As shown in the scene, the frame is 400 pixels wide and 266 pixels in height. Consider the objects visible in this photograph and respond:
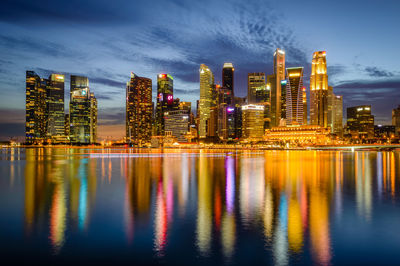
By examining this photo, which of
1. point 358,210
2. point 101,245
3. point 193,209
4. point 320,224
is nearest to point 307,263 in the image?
point 320,224

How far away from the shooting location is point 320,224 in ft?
55.4

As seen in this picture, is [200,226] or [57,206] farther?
[57,206]

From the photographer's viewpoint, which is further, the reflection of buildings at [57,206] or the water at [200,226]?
the reflection of buildings at [57,206]

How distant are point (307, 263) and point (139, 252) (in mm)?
6306

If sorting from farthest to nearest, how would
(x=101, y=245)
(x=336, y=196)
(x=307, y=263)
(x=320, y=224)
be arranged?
(x=336, y=196)
(x=320, y=224)
(x=101, y=245)
(x=307, y=263)

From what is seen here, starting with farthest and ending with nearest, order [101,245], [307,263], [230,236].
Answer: [230,236]
[101,245]
[307,263]

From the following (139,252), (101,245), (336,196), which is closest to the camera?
(139,252)

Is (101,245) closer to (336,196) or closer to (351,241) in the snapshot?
(351,241)

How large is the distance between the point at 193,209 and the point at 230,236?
617cm

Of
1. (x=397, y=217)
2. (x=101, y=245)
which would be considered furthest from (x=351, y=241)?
(x=101, y=245)

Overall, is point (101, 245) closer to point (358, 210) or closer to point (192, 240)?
point (192, 240)

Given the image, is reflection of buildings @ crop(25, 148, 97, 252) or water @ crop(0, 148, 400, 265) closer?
water @ crop(0, 148, 400, 265)

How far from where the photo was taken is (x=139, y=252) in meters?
12.5

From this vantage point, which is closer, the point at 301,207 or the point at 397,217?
the point at 397,217
